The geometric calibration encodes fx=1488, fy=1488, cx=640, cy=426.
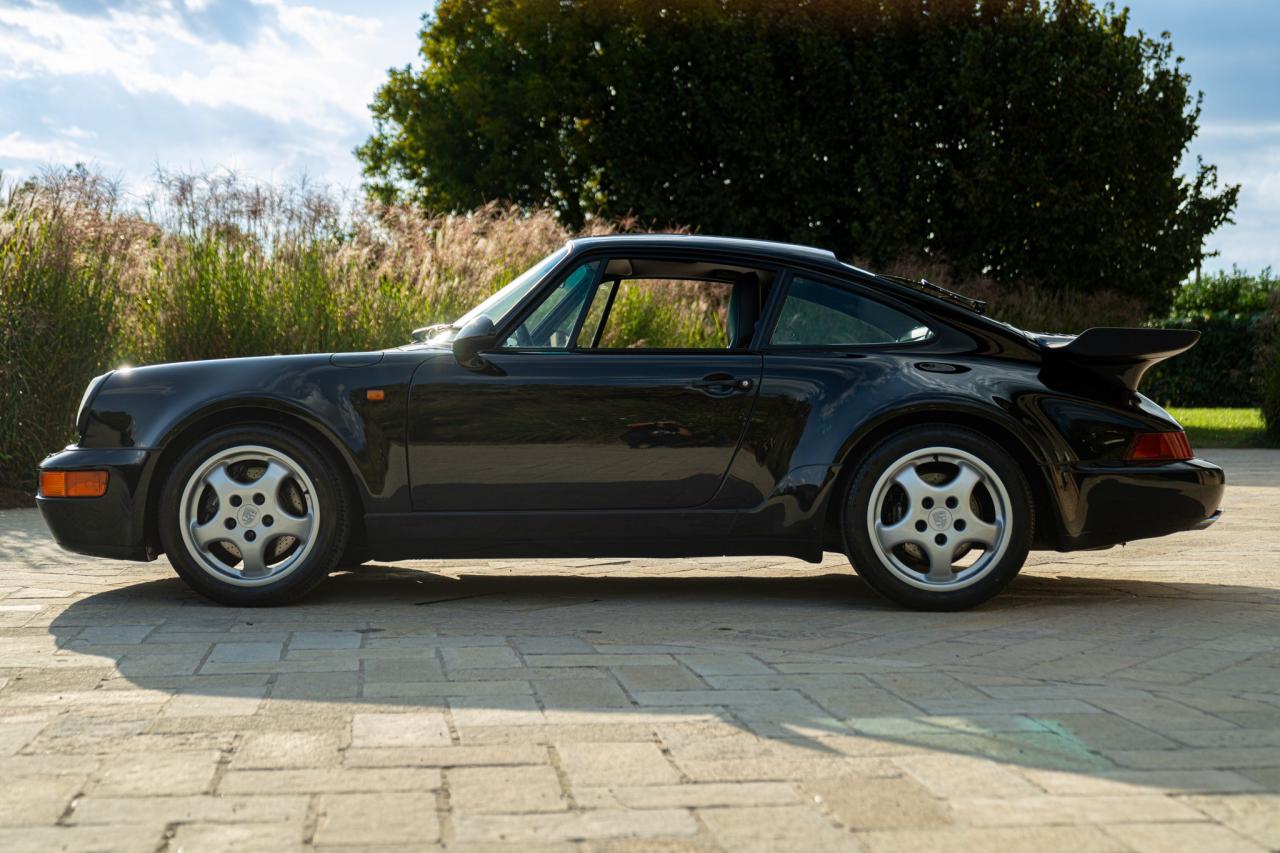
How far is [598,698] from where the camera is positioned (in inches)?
159

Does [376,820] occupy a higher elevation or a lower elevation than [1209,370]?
lower

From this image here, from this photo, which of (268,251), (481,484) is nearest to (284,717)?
(481,484)

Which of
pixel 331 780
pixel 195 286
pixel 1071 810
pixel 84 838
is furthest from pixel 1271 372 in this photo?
pixel 84 838

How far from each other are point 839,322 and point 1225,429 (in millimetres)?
15953

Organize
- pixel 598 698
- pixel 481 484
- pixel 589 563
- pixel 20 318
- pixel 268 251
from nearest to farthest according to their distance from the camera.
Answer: pixel 598 698 < pixel 481 484 < pixel 589 563 < pixel 20 318 < pixel 268 251

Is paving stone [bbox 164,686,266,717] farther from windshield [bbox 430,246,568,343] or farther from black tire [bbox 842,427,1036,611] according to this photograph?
black tire [bbox 842,427,1036,611]

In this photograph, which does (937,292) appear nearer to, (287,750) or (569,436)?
(569,436)

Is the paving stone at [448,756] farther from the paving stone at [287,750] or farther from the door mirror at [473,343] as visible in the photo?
the door mirror at [473,343]

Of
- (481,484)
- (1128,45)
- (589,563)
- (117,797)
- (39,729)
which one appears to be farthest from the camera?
(1128,45)

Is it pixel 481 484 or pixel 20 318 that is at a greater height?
pixel 20 318

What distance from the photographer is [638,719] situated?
377 centimetres

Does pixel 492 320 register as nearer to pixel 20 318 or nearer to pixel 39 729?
pixel 39 729

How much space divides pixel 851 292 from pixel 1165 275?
25357 mm

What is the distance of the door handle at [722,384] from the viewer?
5617 millimetres
